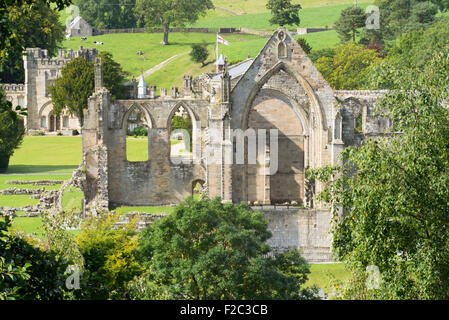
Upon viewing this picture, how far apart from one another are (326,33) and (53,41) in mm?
39645

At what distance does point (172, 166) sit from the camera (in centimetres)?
4762

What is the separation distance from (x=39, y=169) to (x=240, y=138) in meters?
28.2

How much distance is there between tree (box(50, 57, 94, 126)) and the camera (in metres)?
90.9

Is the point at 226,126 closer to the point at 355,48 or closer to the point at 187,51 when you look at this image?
the point at 355,48

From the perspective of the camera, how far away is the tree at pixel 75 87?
298 ft

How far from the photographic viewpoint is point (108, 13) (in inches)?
6353

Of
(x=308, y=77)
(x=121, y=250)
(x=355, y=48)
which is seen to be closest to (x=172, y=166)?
(x=308, y=77)

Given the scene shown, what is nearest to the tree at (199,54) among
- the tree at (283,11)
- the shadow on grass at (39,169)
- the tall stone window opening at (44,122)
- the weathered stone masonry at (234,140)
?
the tree at (283,11)

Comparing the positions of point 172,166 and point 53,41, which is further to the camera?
point 53,41

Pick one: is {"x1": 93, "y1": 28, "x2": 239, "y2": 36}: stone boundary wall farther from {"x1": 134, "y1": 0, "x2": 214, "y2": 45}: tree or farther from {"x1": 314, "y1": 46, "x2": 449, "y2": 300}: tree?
{"x1": 314, "y1": 46, "x2": 449, "y2": 300}: tree

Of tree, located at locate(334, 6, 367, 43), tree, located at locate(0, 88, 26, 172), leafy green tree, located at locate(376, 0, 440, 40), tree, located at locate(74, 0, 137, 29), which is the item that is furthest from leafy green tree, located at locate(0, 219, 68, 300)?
tree, located at locate(74, 0, 137, 29)

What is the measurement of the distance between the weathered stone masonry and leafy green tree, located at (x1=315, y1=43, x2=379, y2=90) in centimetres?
3417

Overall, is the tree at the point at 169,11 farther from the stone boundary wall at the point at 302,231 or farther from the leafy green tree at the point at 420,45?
the stone boundary wall at the point at 302,231

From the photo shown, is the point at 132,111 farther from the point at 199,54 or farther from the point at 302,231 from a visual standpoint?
the point at 199,54
